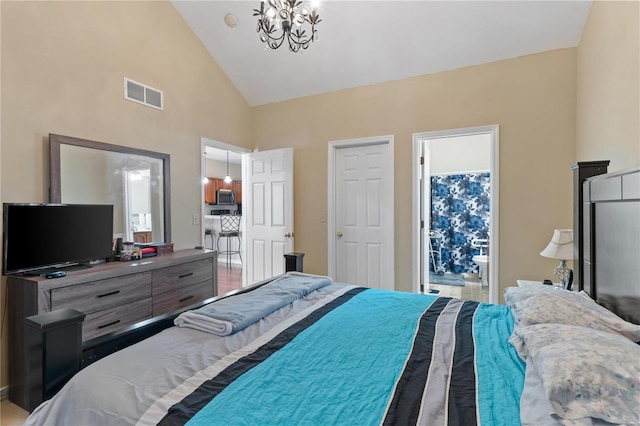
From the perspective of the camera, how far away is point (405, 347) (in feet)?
4.37

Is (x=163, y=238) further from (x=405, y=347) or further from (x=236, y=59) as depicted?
(x=405, y=347)

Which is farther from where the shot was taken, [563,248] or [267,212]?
[267,212]

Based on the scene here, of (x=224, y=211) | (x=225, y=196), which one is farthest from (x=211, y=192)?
(x=224, y=211)

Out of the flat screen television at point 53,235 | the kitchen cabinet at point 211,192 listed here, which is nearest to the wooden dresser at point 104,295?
the flat screen television at point 53,235

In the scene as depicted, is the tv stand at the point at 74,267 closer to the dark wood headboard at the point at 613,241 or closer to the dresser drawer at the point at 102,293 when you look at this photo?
the dresser drawer at the point at 102,293

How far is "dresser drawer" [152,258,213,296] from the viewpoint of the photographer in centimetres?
278

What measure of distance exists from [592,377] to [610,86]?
2174 mm

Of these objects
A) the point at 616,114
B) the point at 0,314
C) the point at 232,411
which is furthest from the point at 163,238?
the point at 616,114

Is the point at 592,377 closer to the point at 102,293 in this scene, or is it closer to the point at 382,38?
the point at 102,293

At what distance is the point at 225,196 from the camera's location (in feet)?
25.9

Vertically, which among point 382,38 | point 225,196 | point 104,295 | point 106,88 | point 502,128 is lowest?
point 104,295

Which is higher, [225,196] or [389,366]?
[225,196]

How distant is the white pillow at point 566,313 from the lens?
125 centimetres

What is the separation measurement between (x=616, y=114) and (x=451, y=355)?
6.42ft
